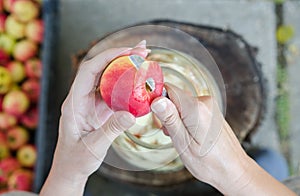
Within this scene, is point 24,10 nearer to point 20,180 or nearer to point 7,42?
point 7,42

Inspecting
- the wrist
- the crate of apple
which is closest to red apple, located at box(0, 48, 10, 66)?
the crate of apple

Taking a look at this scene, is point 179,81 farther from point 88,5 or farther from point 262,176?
point 88,5

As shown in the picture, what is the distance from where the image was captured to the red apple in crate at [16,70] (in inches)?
46.6

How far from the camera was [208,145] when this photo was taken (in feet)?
2.33

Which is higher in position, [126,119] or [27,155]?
[126,119]

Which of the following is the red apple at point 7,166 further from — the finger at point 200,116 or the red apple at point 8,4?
the finger at point 200,116

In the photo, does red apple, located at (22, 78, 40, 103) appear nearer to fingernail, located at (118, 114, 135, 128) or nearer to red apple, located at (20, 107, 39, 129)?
red apple, located at (20, 107, 39, 129)

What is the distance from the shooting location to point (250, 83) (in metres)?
1.08

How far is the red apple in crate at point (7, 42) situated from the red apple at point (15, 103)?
105mm

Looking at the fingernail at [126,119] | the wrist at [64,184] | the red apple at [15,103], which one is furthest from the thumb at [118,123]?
the red apple at [15,103]

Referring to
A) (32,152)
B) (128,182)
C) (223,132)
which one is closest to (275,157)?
(128,182)

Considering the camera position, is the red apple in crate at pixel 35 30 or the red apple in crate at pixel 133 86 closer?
the red apple in crate at pixel 133 86

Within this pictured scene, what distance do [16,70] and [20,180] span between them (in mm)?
262

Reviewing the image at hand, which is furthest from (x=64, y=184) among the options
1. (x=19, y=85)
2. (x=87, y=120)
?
(x=19, y=85)
